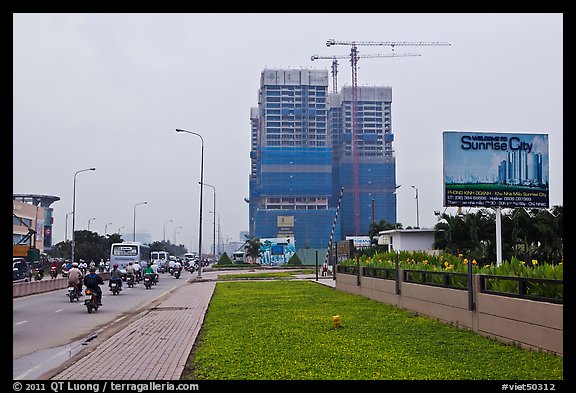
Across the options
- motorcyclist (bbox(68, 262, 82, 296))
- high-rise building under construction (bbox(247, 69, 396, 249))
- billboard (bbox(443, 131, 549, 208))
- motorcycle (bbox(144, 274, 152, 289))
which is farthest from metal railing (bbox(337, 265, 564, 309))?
→ high-rise building under construction (bbox(247, 69, 396, 249))

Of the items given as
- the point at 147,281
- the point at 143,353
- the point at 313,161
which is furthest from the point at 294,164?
the point at 143,353

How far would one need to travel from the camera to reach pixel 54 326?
1730 cm

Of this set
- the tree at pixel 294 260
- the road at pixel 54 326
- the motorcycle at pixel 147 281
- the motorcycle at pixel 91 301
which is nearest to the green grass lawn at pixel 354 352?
the road at pixel 54 326

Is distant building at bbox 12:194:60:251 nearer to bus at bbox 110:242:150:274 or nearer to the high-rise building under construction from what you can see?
bus at bbox 110:242:150:274

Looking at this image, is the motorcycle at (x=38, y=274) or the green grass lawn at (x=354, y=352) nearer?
the green grass lawn at (x=354, y=352)

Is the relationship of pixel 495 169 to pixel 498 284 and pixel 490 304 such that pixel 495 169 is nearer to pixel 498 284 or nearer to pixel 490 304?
pixel 498 284

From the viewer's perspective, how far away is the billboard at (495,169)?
23203mm

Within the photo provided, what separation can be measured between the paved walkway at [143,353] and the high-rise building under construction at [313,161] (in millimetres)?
78438

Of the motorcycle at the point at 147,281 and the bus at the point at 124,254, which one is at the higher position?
the bus at the point at 124,254

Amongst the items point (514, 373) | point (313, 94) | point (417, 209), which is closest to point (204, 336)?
point (514, 373)

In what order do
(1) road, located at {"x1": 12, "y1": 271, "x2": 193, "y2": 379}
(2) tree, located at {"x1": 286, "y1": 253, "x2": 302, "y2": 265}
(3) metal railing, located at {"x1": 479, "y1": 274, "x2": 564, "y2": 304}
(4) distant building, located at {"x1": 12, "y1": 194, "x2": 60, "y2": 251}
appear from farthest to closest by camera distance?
(2) tree, located at {"x1": 286, "y1": 253, "x2": 302, "y2": 265} → (4) distant building, located at {"x1": 12, "y1": 194, "x2": 60, "y2": 251} → (1) road, located at {"x1": 12, "y1": 271, "x2": 193, "y2": 379} → (3) metal railing, located at {"x1": 479, "y1": 274, "x2": 564, "y2": 304}

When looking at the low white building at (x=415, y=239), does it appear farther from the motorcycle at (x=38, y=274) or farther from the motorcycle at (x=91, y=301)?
the motorcycle at (x=91, y=301)

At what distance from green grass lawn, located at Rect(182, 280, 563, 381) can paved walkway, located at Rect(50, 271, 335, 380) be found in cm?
30

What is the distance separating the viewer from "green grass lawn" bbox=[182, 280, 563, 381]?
8.79m
